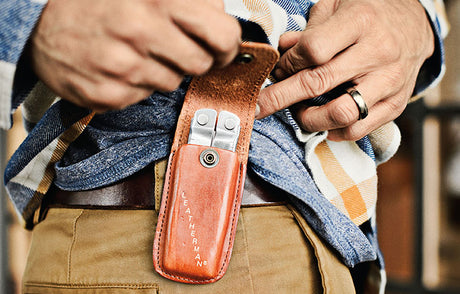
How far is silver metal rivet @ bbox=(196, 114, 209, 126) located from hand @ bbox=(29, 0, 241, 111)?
0.44 feet

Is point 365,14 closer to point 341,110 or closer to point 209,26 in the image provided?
point 341,110

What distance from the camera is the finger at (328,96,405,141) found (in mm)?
577

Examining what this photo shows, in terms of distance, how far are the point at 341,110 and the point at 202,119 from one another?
199mm

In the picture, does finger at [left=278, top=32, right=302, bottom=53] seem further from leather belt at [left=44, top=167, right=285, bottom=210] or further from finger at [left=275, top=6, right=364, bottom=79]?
leather belt at [left=44, top=167, right=285, bottom=210]

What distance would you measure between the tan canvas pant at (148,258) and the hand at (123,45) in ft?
0.72

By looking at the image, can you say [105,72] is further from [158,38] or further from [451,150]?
[451,150]

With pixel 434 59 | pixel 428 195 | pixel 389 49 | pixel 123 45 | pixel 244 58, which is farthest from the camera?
pixel 428 195

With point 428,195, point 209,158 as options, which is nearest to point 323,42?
point 209,158

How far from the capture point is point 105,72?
0.33 meters

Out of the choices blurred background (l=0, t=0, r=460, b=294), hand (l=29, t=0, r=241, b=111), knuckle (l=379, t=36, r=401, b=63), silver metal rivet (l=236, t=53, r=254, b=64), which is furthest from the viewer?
blurred background (l=0, t=0, r=460, b=294)

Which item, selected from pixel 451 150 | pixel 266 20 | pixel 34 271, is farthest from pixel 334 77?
pixel 451 150

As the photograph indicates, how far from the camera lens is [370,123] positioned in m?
0.58

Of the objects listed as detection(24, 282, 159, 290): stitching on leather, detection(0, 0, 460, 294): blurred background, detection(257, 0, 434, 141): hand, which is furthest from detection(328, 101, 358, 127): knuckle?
detection(0, 0, 460, 294): blurred background

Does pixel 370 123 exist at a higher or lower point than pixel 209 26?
lower
